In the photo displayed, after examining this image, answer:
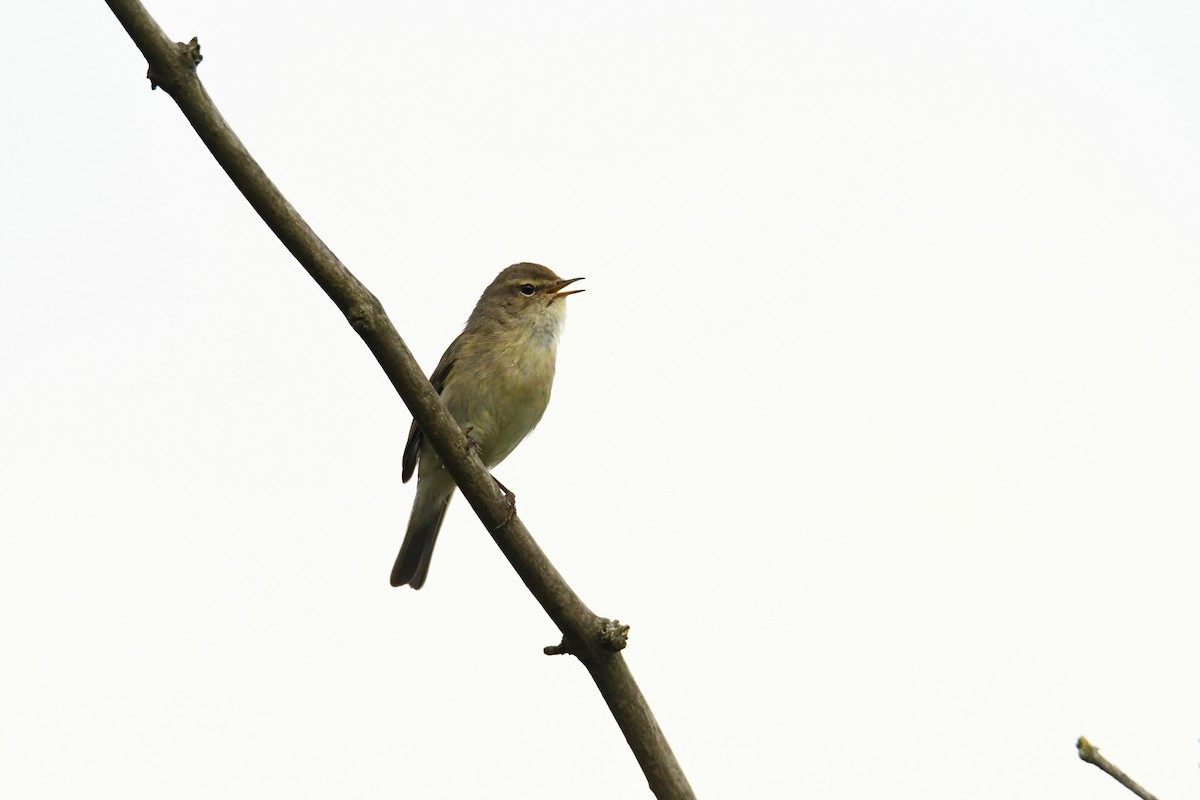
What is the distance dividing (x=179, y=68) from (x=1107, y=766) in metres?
2.80

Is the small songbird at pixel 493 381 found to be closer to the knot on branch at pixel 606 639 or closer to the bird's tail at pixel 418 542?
the bird's tail at pixel 418 542

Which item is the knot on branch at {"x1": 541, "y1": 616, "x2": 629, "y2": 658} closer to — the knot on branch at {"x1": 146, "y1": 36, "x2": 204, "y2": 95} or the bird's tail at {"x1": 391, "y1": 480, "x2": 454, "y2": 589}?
the knot on branch at {"x1": 146, "y1": 36, "x2": 204, "y2": 95}

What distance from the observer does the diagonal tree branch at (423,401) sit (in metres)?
3.39

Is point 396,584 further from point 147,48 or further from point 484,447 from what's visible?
point 147,48

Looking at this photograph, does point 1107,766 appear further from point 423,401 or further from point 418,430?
point 418,430

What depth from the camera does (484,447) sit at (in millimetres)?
7629

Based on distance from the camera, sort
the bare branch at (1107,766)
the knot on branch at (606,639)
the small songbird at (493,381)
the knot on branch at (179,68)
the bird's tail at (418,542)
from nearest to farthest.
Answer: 1. the bare branch at (1107,766)
2. the knot on branch at (179,68)
3. the knot on branch at (606,639)
4. the small songbird at (493,381)
5. the bird's tail at (418,542)

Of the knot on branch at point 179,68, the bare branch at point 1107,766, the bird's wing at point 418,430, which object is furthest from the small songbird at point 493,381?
the bare branch at point 1107,766

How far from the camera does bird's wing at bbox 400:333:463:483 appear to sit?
757cm

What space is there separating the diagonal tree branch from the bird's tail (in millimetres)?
4177

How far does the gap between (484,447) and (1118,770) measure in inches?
218

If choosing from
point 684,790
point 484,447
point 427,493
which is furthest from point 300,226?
point 427,493

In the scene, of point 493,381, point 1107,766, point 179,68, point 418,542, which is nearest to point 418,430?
point 493,381

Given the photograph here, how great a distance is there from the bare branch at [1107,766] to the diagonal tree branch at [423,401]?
168 centimetres
